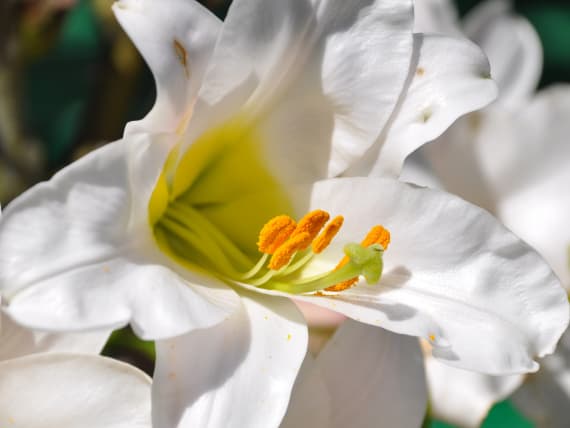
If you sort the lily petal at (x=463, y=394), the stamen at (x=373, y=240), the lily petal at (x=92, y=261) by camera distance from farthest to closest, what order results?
the lily petal at (x=463, y=394), the stamen at (x=373, y=240), the lily petal at (x=92, y=261)

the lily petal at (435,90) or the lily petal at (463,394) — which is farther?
the lily petal at (463,394)

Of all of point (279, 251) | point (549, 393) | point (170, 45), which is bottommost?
point (549, 393)

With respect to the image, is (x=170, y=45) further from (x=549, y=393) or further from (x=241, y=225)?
(x=549, y=393)

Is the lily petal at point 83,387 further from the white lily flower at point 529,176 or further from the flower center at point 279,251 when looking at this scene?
the white lily flower at point 529,176

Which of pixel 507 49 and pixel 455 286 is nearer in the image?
pixel 455 286

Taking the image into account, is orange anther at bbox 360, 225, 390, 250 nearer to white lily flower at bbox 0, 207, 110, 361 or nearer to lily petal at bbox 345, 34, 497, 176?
lily petal at bbox 345, 34, 497, 176

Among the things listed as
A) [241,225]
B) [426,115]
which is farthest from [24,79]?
[426,115]

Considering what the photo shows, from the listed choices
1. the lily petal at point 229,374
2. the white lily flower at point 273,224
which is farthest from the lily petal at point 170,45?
the lily petal at point 229,374
